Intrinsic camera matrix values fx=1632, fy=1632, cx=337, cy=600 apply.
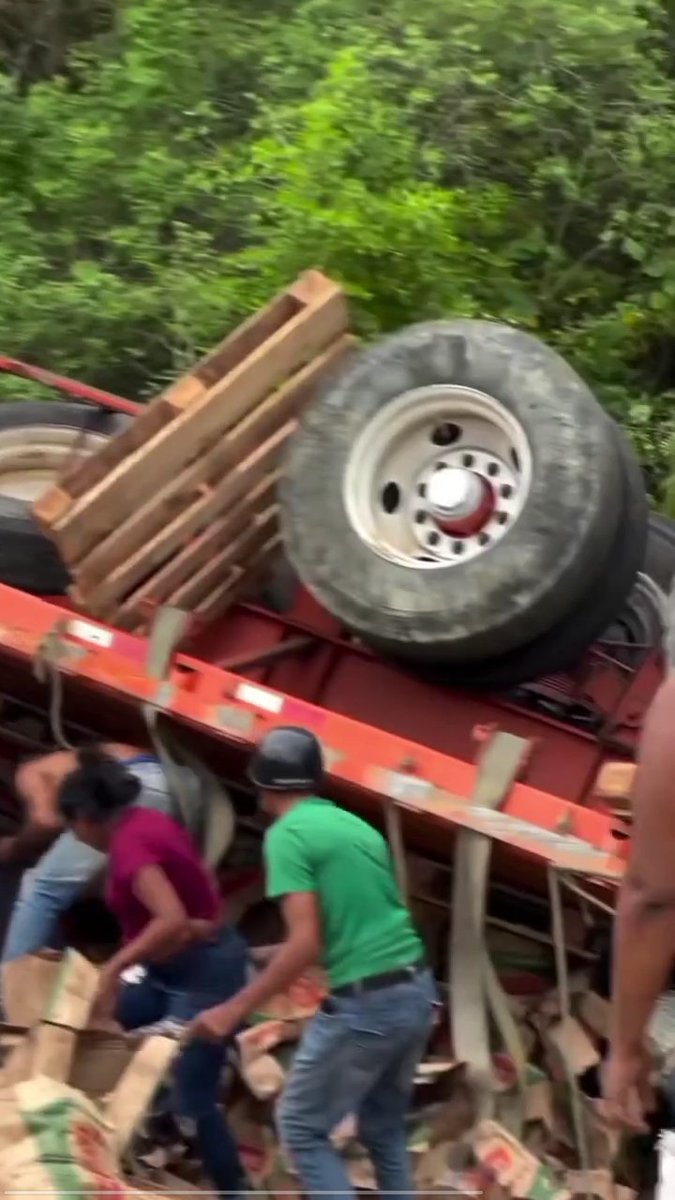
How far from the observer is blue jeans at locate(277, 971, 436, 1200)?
3.76 m

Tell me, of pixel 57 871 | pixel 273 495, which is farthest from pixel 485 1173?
pixel 273 495

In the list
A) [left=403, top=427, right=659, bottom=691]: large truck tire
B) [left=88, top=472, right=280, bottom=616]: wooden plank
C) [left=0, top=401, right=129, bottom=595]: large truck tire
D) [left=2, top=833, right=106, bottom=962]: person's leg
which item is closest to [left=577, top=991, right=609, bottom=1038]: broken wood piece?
[left=403, top=427, right=659, bottom=691]: large truck tire

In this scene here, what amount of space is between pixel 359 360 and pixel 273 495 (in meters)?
0.51

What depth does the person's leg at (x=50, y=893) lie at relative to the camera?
15.9 feet

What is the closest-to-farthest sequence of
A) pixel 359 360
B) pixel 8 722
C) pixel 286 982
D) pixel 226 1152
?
1. pixel 286 982
2. pixel 226 1152
3. pixel 359 360
4. pixel 8 722

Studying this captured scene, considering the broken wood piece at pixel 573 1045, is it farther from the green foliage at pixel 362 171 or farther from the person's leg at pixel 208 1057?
the green foliage at pixel 362 171

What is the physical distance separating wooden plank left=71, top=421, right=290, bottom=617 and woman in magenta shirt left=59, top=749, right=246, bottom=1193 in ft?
1.77

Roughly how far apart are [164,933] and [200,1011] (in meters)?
0.35

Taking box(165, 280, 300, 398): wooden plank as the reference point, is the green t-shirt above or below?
below

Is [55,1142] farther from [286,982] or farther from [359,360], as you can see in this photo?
[359,360]

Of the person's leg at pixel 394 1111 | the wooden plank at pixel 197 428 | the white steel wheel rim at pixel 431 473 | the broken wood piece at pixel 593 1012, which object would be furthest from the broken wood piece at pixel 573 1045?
the wooden plank at pixel 197 428

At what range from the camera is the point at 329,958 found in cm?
378

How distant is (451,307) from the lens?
856cm

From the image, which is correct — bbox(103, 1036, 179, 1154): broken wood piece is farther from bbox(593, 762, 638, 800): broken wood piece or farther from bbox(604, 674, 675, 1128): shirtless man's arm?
bbox(604, 674, 675, 1128): shirtless man's arm
